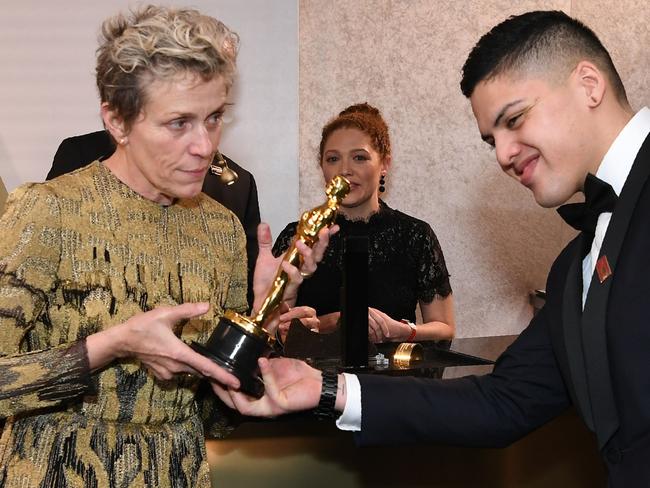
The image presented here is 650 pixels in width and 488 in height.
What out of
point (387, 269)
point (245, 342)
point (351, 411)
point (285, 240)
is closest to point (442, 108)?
point (387, 269)

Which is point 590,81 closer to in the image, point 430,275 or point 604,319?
point 604,319

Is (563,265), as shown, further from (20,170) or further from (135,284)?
(20,170)

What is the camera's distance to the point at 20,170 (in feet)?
16.5

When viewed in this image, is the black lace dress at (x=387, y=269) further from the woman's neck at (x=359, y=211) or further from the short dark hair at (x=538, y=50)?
the short dark hair at (x=538, y=50)

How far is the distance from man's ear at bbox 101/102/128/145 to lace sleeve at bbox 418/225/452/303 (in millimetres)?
2545

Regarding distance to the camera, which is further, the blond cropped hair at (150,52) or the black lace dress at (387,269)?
the black lace dress at (387,269)

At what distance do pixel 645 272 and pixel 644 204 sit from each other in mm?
149

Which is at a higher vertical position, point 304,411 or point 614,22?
point 614,22

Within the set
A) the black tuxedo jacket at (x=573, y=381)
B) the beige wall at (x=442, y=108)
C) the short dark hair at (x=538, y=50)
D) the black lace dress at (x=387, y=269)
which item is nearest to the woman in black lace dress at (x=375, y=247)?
the black lace dress at (x=387, y=269)

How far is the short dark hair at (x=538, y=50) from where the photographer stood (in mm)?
2160

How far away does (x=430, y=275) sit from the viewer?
4.41m

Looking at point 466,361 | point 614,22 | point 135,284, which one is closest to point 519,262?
point 614,22

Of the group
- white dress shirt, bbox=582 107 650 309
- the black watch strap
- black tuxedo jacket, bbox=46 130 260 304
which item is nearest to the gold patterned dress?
the black watch strap

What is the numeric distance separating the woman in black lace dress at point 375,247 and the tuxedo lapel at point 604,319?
2.35 meters
